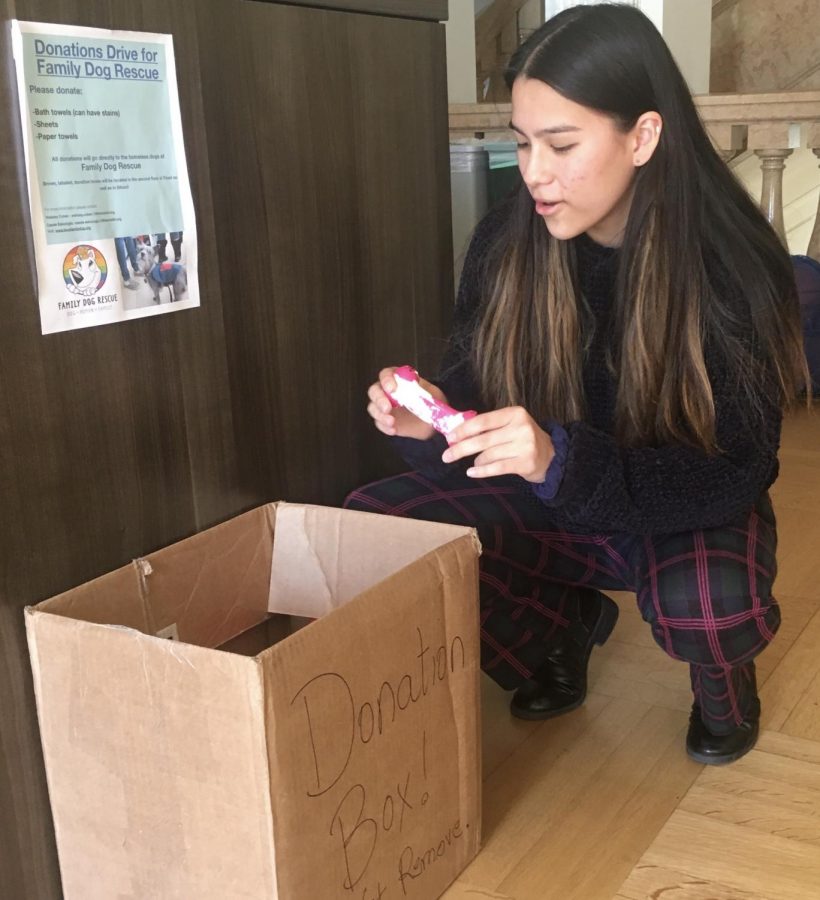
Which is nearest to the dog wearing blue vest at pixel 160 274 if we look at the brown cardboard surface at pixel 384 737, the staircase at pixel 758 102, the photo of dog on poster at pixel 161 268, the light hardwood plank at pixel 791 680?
the photo of dog on poster at pixel 161 268

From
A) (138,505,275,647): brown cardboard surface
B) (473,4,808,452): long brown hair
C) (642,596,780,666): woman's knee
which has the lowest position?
(642,596,780,666): woman's knee

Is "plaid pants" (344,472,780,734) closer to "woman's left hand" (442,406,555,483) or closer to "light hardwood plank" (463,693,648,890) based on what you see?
"light hardwood plank" (463,693,648,890)

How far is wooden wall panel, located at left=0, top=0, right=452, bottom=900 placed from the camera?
2.98ft

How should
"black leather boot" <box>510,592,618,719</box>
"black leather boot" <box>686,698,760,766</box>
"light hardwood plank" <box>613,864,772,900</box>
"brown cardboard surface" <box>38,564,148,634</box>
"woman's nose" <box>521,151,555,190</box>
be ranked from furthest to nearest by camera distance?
"black leather boot" <box>510,592,618,719</box> < "black leather boot" <box>686,698,760,766</box> < "woman's nose" <box>521,151,555,190</box> < "light hardwood plank" <box>613,864,772,900</box> < "brown cardboard surface" <box>38,564,148,634</box>

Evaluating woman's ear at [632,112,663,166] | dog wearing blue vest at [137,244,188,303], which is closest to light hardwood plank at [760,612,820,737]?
woman's ear at [632,112,663,166]

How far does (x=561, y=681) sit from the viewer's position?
1395mm

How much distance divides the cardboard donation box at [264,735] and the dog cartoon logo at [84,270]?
25 cm

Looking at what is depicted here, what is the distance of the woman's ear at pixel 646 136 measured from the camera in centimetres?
115

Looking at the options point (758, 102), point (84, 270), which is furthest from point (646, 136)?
point (758, 102)

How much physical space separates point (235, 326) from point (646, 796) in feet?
2.24

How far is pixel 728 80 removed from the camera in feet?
14.6

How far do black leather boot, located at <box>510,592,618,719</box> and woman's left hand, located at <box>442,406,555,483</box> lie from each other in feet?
1.48

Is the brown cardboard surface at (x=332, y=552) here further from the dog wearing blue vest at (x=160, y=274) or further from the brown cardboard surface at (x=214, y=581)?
the dog wearing blue vest at (x=160, y=274)

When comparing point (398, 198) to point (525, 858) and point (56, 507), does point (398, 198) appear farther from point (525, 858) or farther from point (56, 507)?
point (525, 858)
